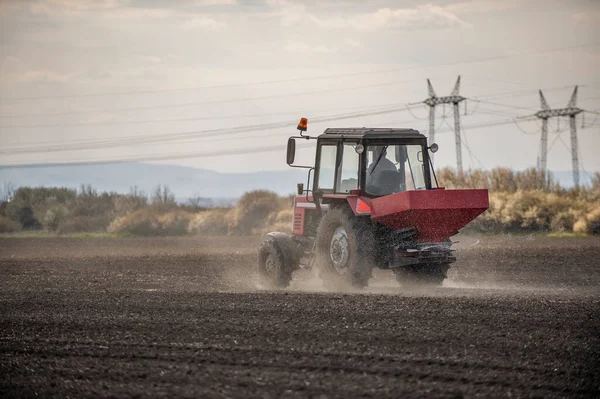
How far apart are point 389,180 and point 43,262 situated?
1235 cm

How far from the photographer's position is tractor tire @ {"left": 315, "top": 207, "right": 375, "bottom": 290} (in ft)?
43.2

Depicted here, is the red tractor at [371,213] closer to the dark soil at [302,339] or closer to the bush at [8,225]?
the dark soil at [302,339]

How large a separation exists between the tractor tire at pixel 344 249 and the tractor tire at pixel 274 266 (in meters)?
0.75

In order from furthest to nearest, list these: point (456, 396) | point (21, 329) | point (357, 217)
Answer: point (357, 217) < point (21, 329) < point (456, 396)

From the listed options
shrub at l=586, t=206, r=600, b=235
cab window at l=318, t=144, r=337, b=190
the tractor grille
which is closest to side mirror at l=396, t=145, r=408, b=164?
cab window at l=318, t=144, r=337, b=190

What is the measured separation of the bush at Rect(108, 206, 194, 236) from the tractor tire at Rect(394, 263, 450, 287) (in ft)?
84.0

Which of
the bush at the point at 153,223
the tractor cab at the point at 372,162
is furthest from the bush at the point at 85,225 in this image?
the tractor cab at the point at 372,162

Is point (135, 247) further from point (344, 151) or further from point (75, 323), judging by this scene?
point (75, 323)

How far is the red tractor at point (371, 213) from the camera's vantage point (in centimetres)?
1289

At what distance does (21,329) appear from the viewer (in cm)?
1072

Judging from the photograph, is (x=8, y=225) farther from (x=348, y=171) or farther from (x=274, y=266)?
(x=348, y=171)

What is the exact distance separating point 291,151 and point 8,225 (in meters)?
34.0

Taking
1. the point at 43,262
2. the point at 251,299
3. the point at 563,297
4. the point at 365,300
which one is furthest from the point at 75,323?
the point at 43,262

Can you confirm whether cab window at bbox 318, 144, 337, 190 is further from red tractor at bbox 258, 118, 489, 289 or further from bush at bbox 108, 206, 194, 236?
bush at bbox 108, 206, 194, 236
